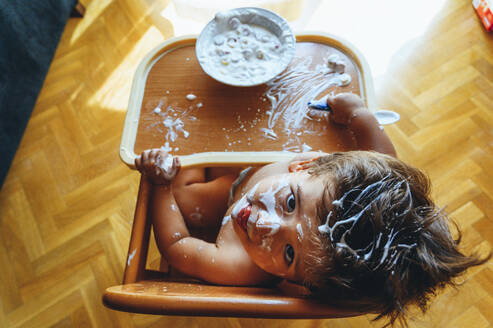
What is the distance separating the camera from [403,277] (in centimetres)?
52

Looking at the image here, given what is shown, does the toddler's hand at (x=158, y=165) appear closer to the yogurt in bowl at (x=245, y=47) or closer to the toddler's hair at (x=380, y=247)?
the yogurt in bowl at (x=245, y=47)

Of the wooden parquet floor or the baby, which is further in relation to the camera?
the wooden parquet floor

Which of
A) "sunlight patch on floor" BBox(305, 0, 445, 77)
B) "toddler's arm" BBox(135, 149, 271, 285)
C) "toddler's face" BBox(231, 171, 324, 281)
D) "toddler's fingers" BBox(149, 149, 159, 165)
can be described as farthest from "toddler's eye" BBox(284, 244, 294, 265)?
"sunlight patch on floor" BBox(305, 0, 445, 77)

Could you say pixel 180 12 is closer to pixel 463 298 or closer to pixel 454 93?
pixel 454 93

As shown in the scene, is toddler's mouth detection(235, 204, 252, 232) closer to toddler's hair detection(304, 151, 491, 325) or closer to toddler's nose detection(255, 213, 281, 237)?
toddler's nose detection(255, 213, 281, 237)

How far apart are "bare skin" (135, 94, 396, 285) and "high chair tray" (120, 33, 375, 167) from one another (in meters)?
0.05

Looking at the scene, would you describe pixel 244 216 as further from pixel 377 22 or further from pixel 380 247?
pixel 377 22

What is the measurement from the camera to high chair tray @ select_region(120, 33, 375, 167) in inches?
33.6

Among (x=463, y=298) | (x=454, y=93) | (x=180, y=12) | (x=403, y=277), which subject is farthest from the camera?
(x=180, y=12)

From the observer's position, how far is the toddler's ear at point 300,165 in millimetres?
748

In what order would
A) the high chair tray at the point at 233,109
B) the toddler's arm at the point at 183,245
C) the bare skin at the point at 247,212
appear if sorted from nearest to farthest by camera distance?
the bare skin at the point at 247,212
the toddler's arm at the point at 183,245
the high chair tray at the point at 233,109

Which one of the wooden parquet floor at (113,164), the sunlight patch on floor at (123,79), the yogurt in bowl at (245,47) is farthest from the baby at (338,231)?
the sunlight patch on floor at (123,79)

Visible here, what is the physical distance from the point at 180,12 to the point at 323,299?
5.41ft

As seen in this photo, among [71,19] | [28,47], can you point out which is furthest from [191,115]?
[71,19]
